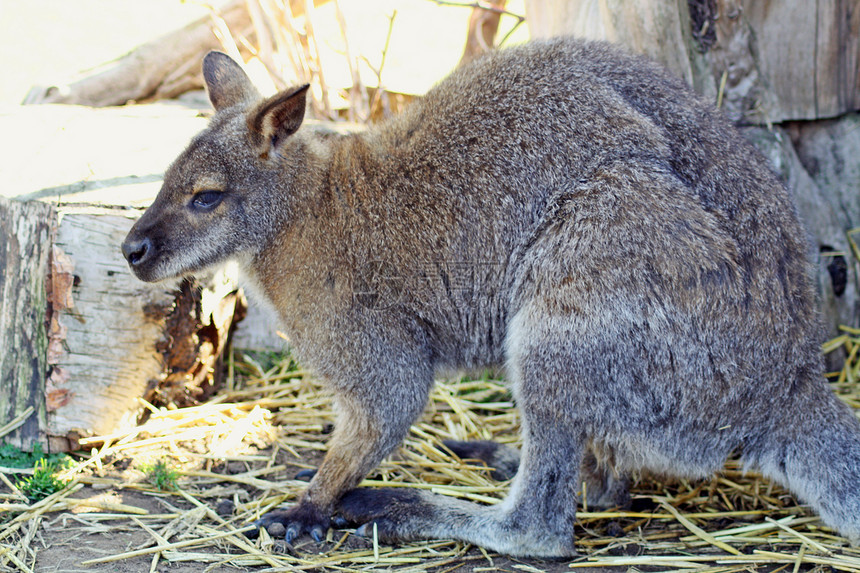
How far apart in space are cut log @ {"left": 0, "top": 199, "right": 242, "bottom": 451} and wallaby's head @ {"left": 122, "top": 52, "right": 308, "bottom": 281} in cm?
51

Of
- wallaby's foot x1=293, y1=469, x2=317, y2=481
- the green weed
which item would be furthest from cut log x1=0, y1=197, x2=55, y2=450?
wallaby's foot x1=293, y1=469, x2=317, y2=481

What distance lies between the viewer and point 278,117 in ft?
12.9

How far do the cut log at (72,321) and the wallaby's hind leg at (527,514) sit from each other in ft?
5.84

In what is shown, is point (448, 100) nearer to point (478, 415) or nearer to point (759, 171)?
point (759, 171)

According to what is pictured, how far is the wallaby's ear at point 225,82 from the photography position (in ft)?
14.6

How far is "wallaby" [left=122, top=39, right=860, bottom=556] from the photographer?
3.60 m

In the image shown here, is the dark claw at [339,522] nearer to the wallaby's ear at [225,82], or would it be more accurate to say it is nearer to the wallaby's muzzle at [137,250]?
the wallaby's muzzle at [137,250]

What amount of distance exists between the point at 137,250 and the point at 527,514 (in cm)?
235

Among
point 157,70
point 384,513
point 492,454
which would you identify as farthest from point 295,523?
point 157,70

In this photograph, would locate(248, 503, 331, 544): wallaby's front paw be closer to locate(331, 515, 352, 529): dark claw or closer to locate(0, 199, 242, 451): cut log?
locate(331, 515, 352, 529): dark claw

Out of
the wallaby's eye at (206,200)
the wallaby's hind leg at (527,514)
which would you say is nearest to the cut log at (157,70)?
the wallaby's eye at (206,200)

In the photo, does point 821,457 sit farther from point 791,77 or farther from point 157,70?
point 157,70

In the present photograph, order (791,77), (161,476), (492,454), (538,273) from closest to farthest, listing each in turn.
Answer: (538,273) → (161,476) → (492,454) → (791,77)

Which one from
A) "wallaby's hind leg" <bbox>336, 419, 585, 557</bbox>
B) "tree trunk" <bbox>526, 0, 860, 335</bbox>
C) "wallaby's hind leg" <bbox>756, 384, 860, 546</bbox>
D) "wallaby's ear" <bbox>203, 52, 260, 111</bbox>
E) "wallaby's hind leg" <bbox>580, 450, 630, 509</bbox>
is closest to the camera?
"wallaby's hind leg" <bbox>756, 384, 860, 546</bbox>
